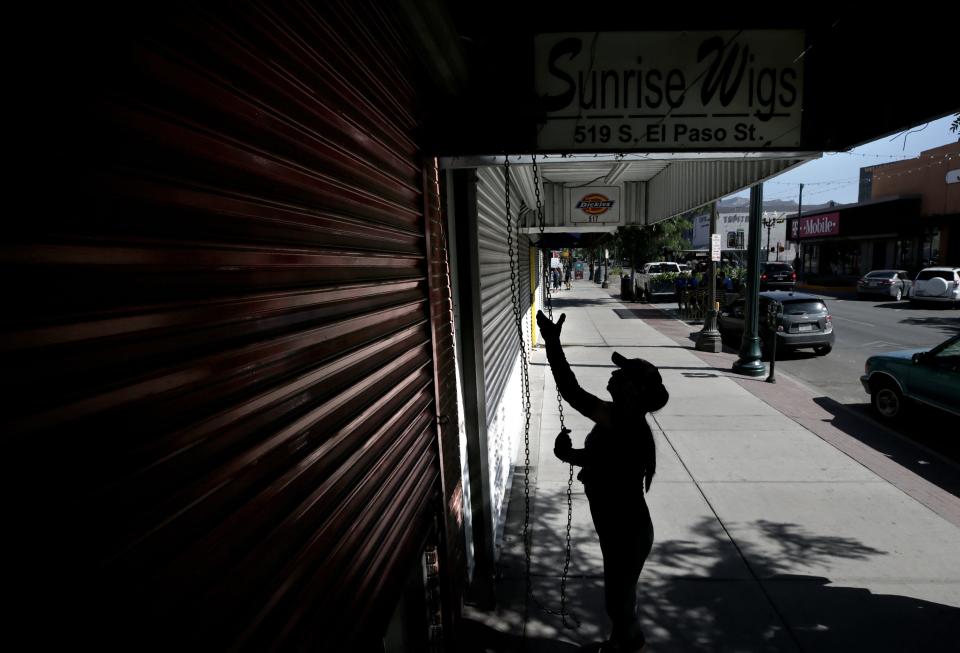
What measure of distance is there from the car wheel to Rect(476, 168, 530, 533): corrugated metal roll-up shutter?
555 cm

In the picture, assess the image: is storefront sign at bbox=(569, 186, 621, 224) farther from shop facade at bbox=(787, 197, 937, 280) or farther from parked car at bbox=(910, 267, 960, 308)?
shop facade at bbox=(787, 197, 937, 280)

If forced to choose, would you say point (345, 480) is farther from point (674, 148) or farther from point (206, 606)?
point (674, 148)

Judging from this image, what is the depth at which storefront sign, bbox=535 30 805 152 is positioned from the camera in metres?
2.81

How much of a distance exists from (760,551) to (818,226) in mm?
46375

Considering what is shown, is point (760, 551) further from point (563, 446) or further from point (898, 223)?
point (898, 223)

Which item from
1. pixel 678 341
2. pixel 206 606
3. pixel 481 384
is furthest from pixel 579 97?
pixel 678 341

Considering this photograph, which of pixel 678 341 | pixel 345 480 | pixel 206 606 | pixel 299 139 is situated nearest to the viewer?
pixel 206 606

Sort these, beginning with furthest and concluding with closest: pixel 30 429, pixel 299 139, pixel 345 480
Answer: pixel 345 480 → pixel 299 139 → pixel 30 429

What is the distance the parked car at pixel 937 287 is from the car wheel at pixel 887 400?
708 inches

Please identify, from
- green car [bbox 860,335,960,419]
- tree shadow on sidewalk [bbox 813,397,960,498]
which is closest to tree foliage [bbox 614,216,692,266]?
green car [bbox 860,335,960,419]

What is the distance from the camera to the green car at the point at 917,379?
21.6ft

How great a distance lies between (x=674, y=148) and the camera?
2.82 metres

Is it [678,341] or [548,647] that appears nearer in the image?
[548,647]

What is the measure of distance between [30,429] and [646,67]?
10.00 feet
